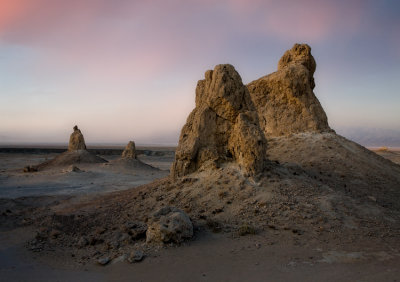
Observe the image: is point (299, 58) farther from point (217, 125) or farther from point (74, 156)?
point (74, 156)

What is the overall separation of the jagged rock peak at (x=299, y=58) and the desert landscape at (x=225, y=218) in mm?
5091

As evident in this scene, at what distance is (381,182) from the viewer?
11.9m

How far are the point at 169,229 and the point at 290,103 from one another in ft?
37.2

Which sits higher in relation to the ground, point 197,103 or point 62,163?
point 197,103

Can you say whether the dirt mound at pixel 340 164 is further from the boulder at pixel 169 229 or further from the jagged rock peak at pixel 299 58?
the boulder at pixel 169 229

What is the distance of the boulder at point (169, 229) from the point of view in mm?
6473

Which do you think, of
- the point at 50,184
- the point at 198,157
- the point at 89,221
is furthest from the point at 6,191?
the point at 198,157

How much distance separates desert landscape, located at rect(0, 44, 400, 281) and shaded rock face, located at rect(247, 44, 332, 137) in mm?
1457

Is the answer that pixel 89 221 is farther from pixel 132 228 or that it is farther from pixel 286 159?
pixel 286 159

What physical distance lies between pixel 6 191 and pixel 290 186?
13.3 m

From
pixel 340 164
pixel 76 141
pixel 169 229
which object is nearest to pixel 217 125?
pixel 169 229

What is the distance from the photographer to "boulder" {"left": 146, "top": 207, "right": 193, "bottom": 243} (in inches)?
255

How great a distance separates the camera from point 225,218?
7605 mm

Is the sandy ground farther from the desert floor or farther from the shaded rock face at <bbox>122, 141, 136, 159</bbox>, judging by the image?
the desert floor
